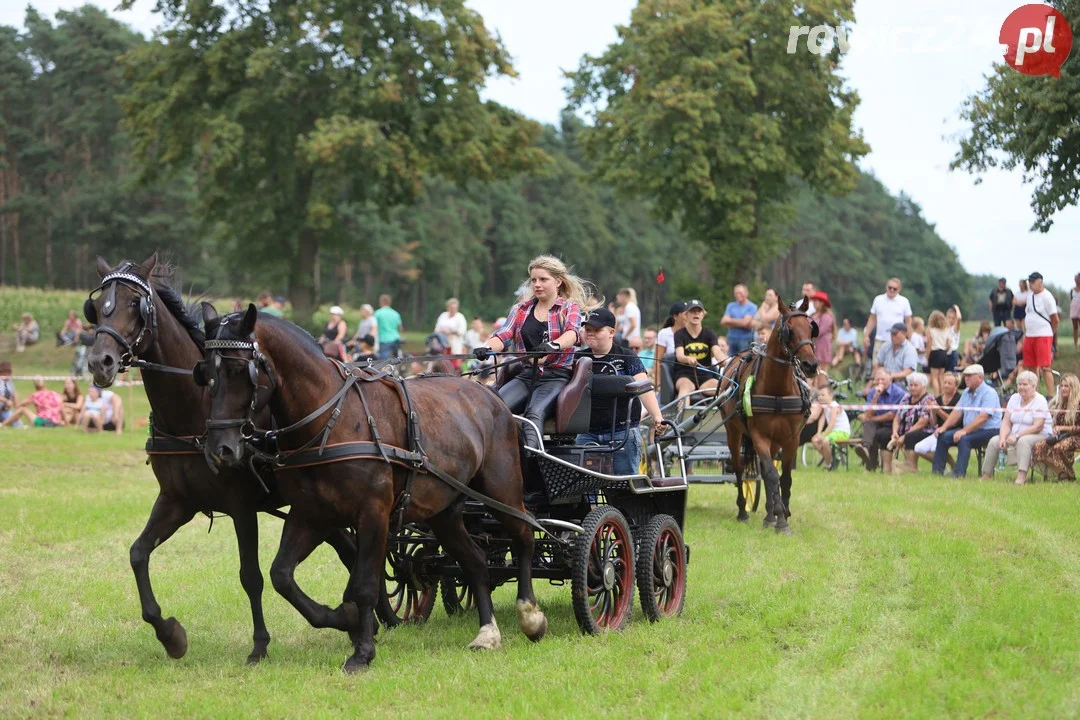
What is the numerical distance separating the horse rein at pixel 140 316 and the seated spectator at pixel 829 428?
41.5 feet

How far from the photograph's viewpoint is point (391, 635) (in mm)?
8062

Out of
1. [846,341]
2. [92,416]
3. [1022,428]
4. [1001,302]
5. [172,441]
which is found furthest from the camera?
[846,341]

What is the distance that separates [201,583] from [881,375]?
11532 mm

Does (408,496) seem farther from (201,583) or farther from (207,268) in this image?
(207,268)

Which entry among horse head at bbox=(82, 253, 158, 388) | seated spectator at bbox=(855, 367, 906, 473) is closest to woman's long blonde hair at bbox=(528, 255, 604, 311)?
horse head at bbox=(82, 253, 158, 388)

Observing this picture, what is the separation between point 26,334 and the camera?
38.9m

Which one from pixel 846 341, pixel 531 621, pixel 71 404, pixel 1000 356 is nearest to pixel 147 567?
pixel 531 621

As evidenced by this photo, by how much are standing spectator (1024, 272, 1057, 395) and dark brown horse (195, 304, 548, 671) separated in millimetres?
13338

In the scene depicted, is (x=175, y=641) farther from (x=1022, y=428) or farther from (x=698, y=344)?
(x=1022, y=428)

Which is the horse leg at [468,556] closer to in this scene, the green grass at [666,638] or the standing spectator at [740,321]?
the green grass at [666,638]

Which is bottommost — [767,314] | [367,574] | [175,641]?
[175,641]

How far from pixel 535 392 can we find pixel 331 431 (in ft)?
6.51

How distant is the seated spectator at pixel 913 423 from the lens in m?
17.3

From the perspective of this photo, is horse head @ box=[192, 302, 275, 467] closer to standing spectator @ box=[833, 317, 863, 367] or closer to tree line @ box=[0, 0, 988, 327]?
tree line @ box=[0, 0, 988, 327]
